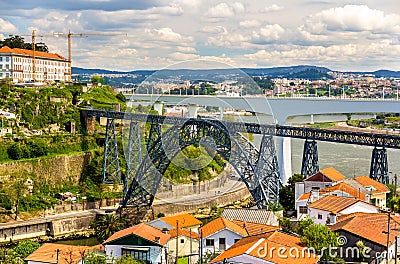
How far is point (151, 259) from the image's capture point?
13.1m

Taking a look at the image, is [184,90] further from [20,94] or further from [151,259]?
[20,94]

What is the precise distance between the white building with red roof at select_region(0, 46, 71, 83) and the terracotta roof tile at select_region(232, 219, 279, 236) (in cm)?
2499

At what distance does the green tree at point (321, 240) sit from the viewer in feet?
35.9

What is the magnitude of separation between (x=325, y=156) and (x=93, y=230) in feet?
60.0

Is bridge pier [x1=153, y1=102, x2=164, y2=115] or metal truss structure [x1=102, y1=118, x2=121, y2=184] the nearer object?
bridge pier [x1=153, y1=102, x2=164, y2=115]

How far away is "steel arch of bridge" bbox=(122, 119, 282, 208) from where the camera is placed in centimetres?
2119

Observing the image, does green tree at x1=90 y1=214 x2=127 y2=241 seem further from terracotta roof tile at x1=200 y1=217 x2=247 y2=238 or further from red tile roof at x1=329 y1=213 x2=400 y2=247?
red tile roof at x1=329 y1=213 x2=400 y2=247

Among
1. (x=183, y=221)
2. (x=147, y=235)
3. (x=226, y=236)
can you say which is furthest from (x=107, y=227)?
(x=226, y=236)

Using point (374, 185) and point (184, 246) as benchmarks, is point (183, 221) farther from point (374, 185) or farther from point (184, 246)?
point (374, 185)

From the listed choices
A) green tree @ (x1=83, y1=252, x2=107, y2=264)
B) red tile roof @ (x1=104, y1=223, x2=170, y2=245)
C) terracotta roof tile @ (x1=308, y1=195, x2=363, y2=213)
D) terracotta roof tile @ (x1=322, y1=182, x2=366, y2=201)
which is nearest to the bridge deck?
terracotta roof tile @ (x1=322, y1=182, x2=366, y2=201)

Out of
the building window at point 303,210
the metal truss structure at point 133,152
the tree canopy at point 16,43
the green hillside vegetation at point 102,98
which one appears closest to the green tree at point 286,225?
the building window at point 303,210

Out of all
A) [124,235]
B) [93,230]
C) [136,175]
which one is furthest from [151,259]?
[136,175]

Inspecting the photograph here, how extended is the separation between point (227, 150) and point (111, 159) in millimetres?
7915

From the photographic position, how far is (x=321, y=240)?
11.1 metres
